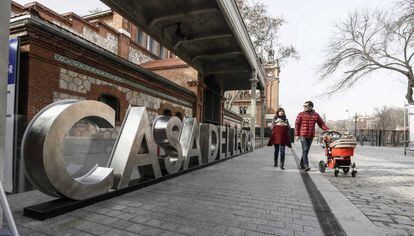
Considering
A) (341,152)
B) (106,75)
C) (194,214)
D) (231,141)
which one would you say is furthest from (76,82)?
(341,152)

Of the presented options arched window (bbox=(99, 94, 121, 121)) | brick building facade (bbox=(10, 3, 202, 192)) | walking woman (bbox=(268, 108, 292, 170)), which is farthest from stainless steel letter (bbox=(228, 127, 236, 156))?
arched window (bbox=(99, 94, 121, 121))

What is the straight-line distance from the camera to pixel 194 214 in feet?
10.9

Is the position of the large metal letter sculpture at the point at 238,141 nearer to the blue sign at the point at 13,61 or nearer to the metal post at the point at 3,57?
the blue sign at the point at 13,61

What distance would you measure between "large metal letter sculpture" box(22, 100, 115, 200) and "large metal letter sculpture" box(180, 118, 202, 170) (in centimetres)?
319

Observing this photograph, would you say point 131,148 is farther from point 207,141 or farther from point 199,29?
point 199,29

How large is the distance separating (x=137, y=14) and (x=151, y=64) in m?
8.41

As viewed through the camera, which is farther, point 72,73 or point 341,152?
point 341,152

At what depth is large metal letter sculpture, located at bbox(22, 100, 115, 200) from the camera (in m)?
3.04

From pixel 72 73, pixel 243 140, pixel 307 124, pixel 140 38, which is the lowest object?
pixel 243 140

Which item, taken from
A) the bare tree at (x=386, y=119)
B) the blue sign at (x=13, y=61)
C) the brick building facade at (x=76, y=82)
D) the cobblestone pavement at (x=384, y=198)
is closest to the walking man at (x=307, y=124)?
the cobblestone pavement at (x=384, y=198)

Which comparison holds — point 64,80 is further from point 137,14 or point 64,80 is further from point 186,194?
point 186,194

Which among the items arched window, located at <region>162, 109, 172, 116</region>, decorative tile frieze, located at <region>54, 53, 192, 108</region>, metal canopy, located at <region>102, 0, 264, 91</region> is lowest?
arched window, located at <region>162, 109, 172, 116</region>

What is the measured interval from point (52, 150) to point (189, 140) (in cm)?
380

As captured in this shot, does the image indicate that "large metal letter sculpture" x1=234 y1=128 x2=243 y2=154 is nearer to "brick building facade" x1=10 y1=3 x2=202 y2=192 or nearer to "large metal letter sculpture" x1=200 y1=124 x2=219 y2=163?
"brick building facade" x1=10 y1=3 x2=202 y2=192
